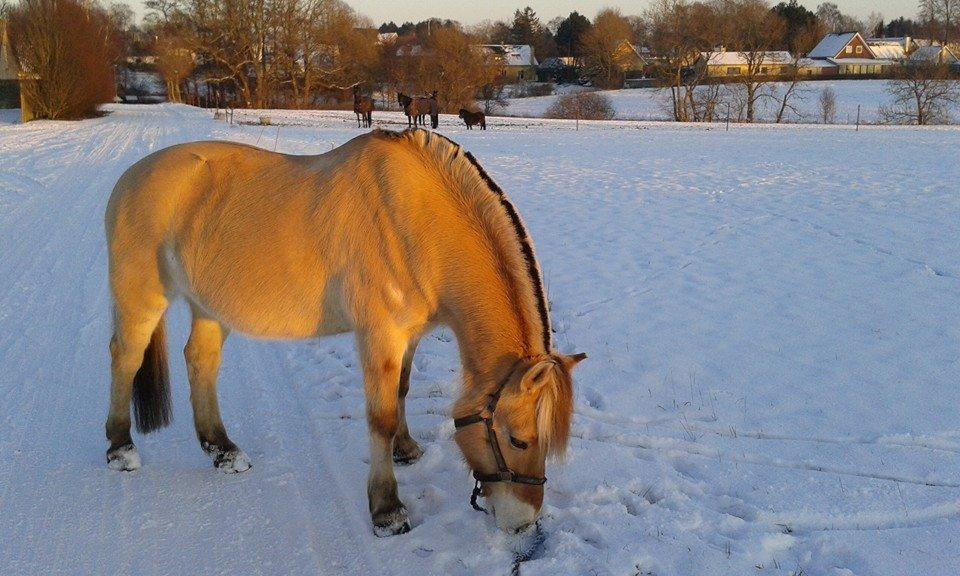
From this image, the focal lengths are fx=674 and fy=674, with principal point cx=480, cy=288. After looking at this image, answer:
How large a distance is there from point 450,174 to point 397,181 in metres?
0.27

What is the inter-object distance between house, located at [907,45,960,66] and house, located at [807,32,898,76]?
18224 millimetres

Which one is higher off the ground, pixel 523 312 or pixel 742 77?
pixel 742 77

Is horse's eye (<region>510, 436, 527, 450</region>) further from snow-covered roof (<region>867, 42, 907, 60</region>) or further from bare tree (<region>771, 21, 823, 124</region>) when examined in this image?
snow-covered roof (<region>867, 42, 907, 60</region>)

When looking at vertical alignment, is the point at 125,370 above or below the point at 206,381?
→ above

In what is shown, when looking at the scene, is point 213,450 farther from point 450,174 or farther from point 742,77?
point 742,77

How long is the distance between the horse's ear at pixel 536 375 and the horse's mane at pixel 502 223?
0.26 meters

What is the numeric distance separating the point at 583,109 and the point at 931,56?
24.6m

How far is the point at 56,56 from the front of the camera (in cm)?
3703

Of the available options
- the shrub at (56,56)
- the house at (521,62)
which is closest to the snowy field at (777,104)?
the house at (521,62)

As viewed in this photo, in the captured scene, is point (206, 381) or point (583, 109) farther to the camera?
point (583, 109)

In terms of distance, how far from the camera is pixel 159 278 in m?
3.81

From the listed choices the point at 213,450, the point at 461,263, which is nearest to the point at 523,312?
the point at 461,263

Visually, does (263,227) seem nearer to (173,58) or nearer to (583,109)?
(583,109)

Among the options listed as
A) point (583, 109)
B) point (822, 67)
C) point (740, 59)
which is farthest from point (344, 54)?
point (822, 67)
